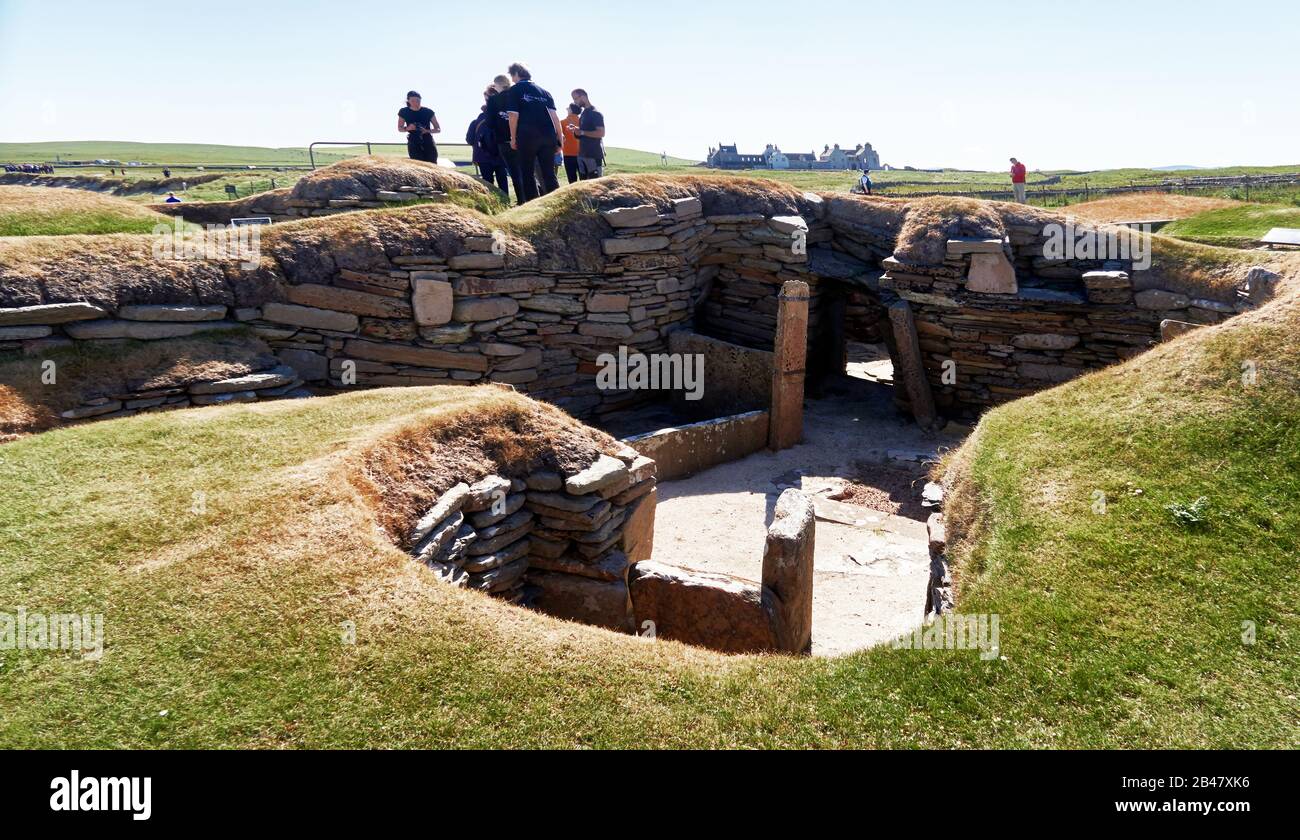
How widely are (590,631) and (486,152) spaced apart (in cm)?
1438

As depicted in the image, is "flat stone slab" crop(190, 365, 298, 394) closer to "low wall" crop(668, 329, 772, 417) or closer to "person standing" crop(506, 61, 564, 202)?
"person standing" crop(506, 61, 564, 202)

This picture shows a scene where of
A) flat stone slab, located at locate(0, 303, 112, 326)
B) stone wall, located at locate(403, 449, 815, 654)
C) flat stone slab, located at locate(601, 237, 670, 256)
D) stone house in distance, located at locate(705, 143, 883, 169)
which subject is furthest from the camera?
stone house in distance, located at locate(705, 143, 883, 169)

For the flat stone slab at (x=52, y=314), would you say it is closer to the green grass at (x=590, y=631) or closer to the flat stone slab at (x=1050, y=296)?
the green grass at (x=590, y=631)

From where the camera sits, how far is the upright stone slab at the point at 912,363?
14914mm

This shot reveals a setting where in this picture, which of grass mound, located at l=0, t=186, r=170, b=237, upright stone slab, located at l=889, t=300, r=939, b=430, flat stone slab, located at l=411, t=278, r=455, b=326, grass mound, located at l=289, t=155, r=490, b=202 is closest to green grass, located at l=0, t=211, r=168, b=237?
grass mound, located at l=0, t=186, r=170, b=237

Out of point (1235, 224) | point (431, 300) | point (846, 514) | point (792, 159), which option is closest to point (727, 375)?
point (846, 514)

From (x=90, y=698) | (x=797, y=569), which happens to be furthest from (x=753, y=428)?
(x=90, y=698)

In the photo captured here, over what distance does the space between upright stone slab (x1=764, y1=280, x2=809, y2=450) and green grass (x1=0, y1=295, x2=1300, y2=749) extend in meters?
6.90

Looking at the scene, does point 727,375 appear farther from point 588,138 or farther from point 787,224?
point 588,138

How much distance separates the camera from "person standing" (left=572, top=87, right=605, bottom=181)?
16.0 m

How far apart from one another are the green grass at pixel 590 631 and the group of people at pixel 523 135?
961 centimetres

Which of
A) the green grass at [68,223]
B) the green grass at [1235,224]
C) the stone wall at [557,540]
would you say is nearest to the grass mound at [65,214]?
the green grass at [68,223]

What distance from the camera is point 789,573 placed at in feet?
22.0
